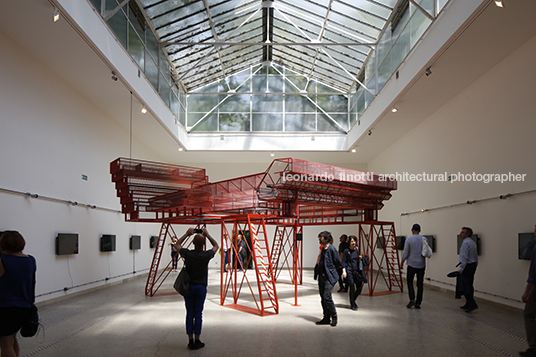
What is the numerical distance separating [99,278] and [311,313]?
7.45 metres

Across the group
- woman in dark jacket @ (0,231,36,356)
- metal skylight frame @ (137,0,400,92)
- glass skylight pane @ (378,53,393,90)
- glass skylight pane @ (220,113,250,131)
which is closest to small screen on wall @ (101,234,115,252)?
metal skylight frame @ (137,0,400,92)

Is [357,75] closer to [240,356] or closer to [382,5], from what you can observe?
[382,5]

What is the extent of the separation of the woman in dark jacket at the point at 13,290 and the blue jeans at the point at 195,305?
6.66 ft

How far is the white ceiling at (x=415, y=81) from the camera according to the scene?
25.0 ft

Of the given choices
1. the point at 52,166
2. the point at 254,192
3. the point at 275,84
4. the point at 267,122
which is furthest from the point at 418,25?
the point at 52,166

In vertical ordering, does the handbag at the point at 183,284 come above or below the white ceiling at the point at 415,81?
below

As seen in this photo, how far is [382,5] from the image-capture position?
12.9 meters

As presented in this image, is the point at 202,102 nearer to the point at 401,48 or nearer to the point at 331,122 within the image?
the point at 331,122

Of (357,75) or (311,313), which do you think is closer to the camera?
(311,313)

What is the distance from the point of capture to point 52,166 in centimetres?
1019

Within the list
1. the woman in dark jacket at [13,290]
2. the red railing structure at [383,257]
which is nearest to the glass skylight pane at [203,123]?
the red railing structure at [383,257]

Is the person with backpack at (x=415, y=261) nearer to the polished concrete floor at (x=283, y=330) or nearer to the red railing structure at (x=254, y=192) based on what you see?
the polished concrete floor at (x=283, y=330)

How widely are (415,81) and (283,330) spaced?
7615mm

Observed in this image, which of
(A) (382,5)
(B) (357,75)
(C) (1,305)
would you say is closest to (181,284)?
(C) (1,305)
